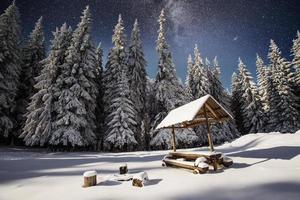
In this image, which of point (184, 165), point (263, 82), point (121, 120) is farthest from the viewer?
point (263, 82)

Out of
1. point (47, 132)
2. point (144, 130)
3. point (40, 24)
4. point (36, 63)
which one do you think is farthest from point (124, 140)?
point (40, 24)

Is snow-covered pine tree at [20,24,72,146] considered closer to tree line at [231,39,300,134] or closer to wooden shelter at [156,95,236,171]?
wooden shelter at [156,95,236,171]

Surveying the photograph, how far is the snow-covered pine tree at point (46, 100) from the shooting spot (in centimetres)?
2213

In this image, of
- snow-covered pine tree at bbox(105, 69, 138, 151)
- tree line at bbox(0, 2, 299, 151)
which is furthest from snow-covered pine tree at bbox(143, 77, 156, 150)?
snow-covered pine tree at bbox(105, 69, 138, 151)

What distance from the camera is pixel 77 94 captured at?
24.5 m

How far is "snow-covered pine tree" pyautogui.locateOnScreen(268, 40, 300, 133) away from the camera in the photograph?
116 ft

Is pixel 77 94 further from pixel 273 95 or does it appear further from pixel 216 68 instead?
pixel 273 95

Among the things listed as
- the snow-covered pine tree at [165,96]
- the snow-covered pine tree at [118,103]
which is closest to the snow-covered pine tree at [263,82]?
the snow-covered pine tree at [165,96]

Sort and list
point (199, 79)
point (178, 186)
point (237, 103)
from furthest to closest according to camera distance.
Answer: point (237, 103) → point (199, 79) → point (178, 186)

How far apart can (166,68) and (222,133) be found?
15160 mm

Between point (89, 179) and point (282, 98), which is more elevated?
point (282, 98)

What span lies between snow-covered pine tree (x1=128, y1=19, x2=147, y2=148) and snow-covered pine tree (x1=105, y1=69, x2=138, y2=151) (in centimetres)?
158

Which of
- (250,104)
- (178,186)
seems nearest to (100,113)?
(178,186)

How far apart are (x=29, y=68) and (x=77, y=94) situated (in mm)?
10711
